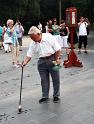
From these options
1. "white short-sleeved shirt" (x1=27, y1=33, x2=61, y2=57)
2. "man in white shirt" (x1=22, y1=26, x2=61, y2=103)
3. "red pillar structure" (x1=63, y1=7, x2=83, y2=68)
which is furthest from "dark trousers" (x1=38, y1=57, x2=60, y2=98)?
"red pillar structure" (x1=63, y1=7, x2=83, y2=68)

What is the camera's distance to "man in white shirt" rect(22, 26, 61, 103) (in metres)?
8.12

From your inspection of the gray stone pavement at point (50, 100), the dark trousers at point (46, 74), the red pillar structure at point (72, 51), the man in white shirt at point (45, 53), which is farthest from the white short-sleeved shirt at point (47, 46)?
the red pillar structure at point (72, 51)

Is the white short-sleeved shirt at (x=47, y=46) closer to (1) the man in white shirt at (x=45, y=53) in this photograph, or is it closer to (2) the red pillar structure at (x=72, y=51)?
(1) the man in white shirt at (x=45, y=53)

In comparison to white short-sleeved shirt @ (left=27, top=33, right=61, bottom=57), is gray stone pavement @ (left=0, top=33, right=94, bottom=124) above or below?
below

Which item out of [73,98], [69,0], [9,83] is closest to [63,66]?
[9,83]

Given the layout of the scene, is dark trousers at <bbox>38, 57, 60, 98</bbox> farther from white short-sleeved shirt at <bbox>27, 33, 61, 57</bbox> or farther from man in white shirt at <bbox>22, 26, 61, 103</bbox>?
white short-sleeved shirt at <bbox>27, 33, 61, 57</bbox>

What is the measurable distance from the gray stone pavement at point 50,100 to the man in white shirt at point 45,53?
32 cm

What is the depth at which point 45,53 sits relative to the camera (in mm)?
8234

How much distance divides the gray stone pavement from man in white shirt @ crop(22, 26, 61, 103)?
325 millimetres

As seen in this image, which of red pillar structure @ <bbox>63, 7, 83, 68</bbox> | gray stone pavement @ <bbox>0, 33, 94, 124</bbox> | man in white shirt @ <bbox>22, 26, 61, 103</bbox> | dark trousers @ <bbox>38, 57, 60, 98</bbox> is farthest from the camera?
red pillar structure @ <bbox>63, 7, 83, 68</bbox>

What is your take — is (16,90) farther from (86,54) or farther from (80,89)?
(86,54)

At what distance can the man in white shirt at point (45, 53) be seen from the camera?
26.7 feet

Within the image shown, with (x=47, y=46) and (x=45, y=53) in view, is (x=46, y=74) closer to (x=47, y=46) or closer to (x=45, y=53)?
(x=45, y=53)

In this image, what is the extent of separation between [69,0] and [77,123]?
50951mm
